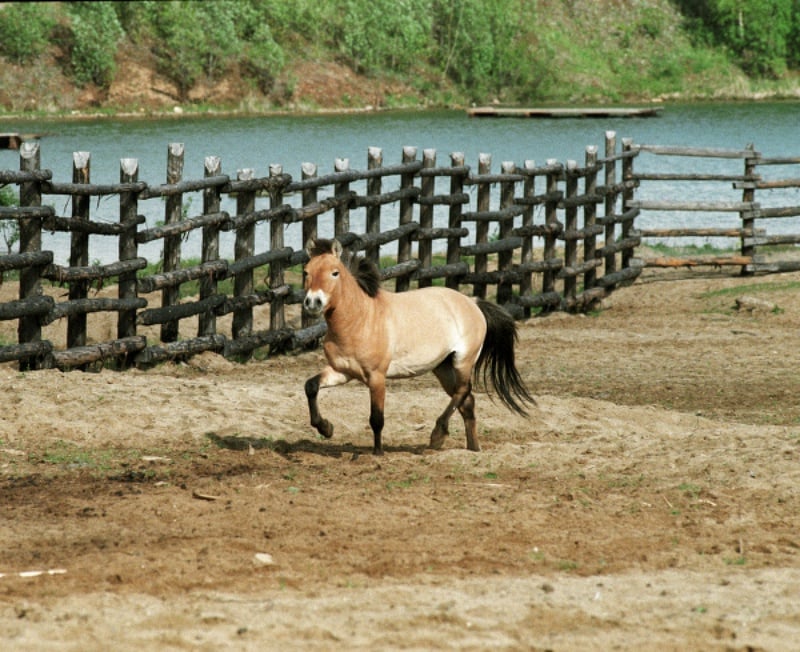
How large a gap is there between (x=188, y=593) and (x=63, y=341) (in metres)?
7.80

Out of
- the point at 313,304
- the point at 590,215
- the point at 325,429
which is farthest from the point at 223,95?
the point at 313,304

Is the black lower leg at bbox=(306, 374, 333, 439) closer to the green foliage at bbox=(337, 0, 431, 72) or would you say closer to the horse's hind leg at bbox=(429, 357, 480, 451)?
the horse's hind leg at bbox=(429, 357, 480, 451)

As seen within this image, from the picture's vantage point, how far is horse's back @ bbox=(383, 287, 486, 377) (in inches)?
342

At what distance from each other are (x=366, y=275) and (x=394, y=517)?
7.04 feet

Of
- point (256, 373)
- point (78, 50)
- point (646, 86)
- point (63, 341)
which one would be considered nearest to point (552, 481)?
point (256, 373)

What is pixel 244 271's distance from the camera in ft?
43.0

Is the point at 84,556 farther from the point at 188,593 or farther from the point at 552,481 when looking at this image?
the point at 552,481

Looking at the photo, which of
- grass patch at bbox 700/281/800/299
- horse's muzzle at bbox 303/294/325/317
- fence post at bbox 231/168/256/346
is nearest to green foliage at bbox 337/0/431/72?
grass patch at bbox 700/281/800/299

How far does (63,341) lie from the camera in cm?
1293

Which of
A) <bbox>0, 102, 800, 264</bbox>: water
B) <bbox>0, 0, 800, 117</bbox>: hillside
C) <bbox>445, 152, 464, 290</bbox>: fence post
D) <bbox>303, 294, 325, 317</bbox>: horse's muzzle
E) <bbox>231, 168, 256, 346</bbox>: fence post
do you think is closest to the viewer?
<bbox>303, 294, 325, 317</bbox>: horse's muzzle

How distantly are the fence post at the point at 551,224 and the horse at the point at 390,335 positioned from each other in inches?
301

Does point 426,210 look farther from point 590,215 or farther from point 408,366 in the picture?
point 408,366

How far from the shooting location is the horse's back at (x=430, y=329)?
868 centimetres

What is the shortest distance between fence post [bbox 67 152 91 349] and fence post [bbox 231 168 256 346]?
188 centimetres
